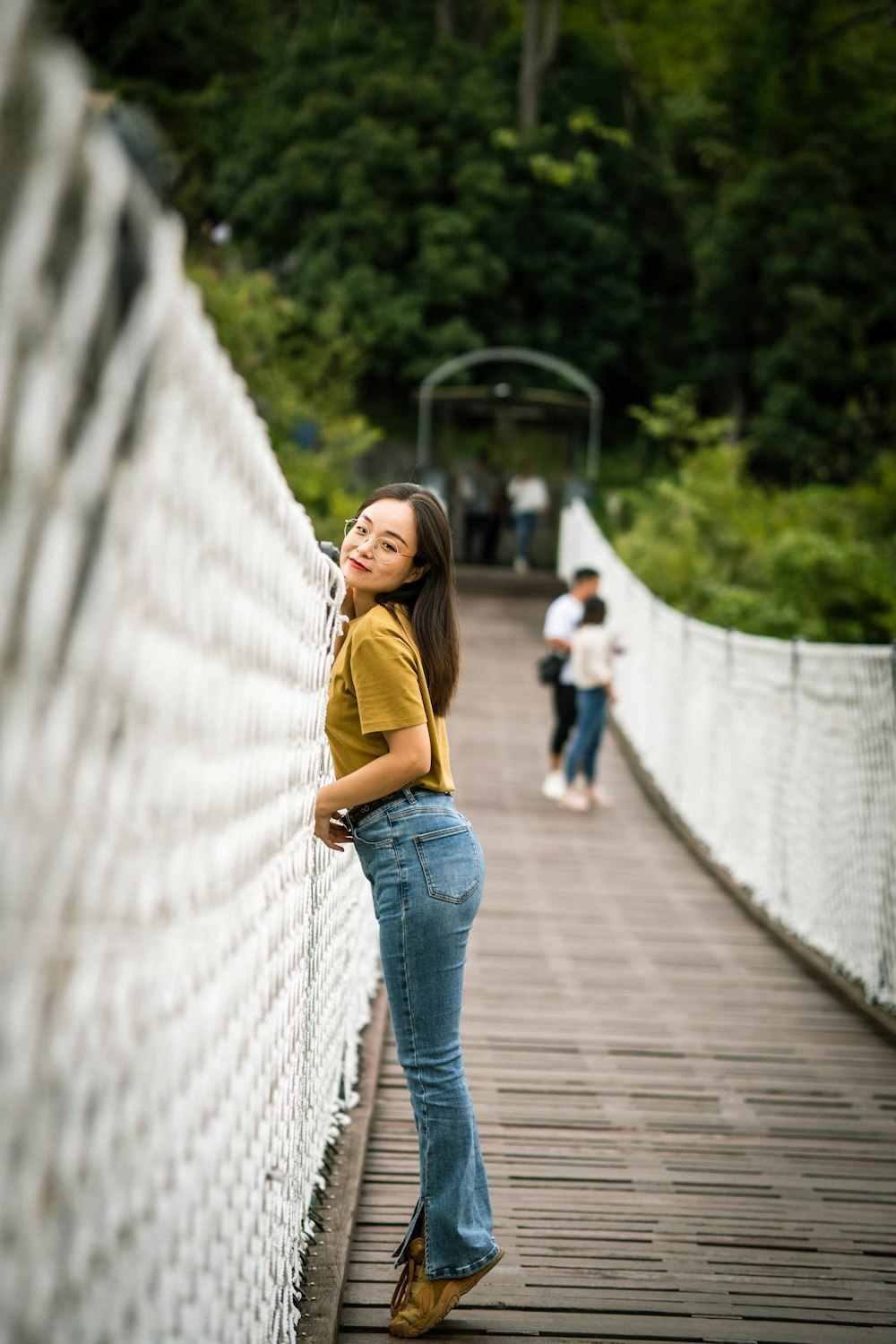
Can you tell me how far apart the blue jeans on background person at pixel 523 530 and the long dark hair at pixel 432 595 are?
59.2ft

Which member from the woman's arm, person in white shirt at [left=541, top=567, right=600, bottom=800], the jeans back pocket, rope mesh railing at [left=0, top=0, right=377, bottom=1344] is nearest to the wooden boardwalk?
the jeans back pocket

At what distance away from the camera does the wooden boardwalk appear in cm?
288

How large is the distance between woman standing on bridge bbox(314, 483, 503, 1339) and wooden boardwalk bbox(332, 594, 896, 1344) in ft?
0.89

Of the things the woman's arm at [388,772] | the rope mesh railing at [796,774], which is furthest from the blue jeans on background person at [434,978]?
the rope mesh railing at [796,774]

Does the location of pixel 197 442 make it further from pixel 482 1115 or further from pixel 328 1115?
pixel 482 1115

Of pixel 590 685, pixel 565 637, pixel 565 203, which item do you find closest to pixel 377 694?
pixel 590 685

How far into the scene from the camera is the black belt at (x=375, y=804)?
244 cm

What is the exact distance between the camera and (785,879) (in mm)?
6750

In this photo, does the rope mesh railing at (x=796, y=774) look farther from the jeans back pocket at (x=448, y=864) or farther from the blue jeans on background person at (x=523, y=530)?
the blue jeans on background person at (x=523, y=530)

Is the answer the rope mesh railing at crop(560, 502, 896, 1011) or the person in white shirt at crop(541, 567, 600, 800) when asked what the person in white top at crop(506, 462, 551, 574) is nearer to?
the rope mesh railing at crop(560, 502, 896, 1011)

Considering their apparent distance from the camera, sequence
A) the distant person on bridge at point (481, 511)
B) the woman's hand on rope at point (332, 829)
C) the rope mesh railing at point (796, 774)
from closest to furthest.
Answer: the woman's hand on rope at point (332, 829), the rope mesh railing at point (796, 774), the distant person on bridge at point (481, 511)

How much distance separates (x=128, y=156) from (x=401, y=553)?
173 centimetres

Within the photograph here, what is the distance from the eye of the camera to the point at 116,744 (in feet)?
3.20

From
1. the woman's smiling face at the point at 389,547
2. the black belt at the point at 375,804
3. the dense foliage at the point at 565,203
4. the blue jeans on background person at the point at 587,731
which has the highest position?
the dense foliage at the point at 565,203
